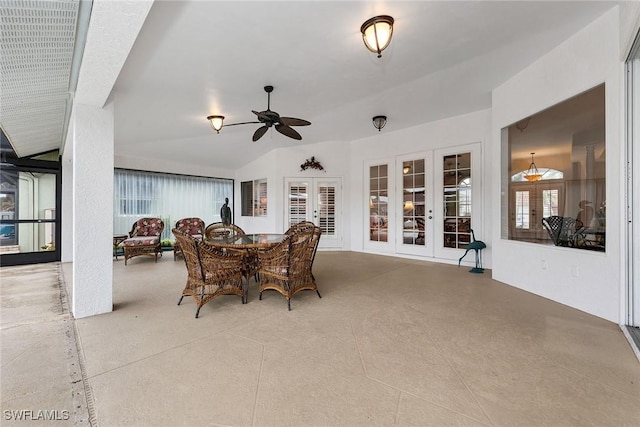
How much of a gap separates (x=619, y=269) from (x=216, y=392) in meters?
3.58

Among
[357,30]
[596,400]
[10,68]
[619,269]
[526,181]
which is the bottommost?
[596,400]

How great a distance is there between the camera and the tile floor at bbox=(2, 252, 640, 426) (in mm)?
1487

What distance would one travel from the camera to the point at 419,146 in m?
5.87

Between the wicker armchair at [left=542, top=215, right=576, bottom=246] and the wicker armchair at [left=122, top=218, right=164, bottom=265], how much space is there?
6862 millimetres

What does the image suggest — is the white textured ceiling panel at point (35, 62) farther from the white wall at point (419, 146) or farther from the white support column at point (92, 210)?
the white wall at point (419, 146)

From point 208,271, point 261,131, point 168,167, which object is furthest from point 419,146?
point 168,167

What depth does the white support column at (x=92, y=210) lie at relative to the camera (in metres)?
2.83

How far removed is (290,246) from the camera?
3061 mm

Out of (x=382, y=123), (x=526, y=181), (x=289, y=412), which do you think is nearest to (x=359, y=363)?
(x=289, y=412)

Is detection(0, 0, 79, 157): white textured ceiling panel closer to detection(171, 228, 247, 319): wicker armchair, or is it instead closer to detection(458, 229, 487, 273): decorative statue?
detection(171, 228, 247, 319): wicker armchair

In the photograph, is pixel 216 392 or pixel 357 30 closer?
pixel 216 392

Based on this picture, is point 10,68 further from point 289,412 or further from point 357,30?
point 289,412

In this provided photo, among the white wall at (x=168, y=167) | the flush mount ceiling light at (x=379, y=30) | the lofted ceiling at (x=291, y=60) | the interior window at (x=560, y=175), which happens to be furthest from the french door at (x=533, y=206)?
the white wall at (x=168, y=167)

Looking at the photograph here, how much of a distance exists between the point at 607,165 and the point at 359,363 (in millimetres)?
3103
